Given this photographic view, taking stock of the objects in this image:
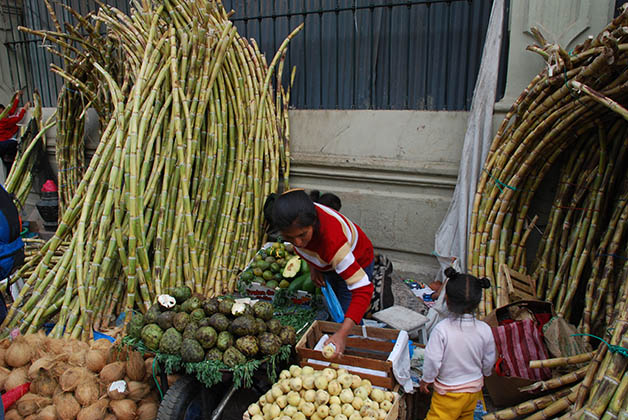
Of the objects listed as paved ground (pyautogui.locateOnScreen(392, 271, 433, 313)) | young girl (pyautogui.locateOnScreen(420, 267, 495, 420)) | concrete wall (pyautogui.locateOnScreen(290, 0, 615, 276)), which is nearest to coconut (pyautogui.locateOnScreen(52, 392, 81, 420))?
young girl (pyautogui.locateOnScreen(420, 267, 495, 420))

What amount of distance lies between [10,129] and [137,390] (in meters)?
5.53

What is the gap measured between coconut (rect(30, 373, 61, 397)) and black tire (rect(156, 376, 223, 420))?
741 mm

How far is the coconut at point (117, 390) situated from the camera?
2.53 m

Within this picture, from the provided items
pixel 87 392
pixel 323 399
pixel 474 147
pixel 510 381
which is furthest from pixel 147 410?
pixel 474 147

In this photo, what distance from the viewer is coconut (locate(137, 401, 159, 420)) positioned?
2.57m

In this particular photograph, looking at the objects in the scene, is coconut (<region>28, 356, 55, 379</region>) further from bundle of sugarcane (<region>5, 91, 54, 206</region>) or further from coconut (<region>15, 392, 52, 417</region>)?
bundle of sugarcane (<region>5, 91, 54, 206</region>)

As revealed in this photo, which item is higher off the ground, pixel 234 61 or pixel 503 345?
pixel 234 61

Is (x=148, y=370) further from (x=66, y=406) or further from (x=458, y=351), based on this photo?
(x=458, y=351)

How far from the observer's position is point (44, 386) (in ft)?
8.50

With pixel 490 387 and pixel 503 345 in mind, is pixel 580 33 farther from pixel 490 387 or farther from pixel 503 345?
pixel 490 387

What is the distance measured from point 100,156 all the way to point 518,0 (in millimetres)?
3720

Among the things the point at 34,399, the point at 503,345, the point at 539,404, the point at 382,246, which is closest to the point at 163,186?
the point at 34,399

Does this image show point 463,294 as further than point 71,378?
No

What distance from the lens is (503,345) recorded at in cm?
270
